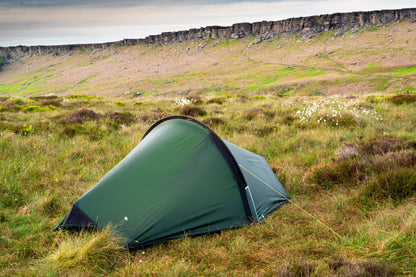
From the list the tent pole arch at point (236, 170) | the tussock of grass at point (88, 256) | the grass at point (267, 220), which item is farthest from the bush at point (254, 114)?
the tussock of grass at point (88, 256)

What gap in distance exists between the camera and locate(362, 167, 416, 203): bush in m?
3.72

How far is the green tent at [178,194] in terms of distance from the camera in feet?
11.0

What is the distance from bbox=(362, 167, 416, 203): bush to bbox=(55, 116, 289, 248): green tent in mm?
1210

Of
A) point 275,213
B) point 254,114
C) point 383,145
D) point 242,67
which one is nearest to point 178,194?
point 275,213

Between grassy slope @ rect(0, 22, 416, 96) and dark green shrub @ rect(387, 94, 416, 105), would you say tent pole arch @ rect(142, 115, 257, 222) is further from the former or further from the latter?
grassy slope @ rect(0, 22, 416, 96)

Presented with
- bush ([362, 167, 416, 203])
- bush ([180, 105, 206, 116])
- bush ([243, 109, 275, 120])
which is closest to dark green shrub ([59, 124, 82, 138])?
bush ([180, 105, 206, 116])

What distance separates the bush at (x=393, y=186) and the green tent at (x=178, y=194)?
1.21 meters

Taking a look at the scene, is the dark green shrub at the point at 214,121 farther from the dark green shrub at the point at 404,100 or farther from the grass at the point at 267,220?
the dark green shrub at the point at 404,100

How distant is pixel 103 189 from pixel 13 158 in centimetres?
342

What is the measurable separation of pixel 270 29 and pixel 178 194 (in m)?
127

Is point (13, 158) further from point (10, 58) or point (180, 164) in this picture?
point (10, 58)

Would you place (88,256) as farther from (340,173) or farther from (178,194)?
(340,173)

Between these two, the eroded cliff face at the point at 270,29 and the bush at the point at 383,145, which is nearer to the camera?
the bush at the point at 383,145

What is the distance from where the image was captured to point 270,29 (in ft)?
386
